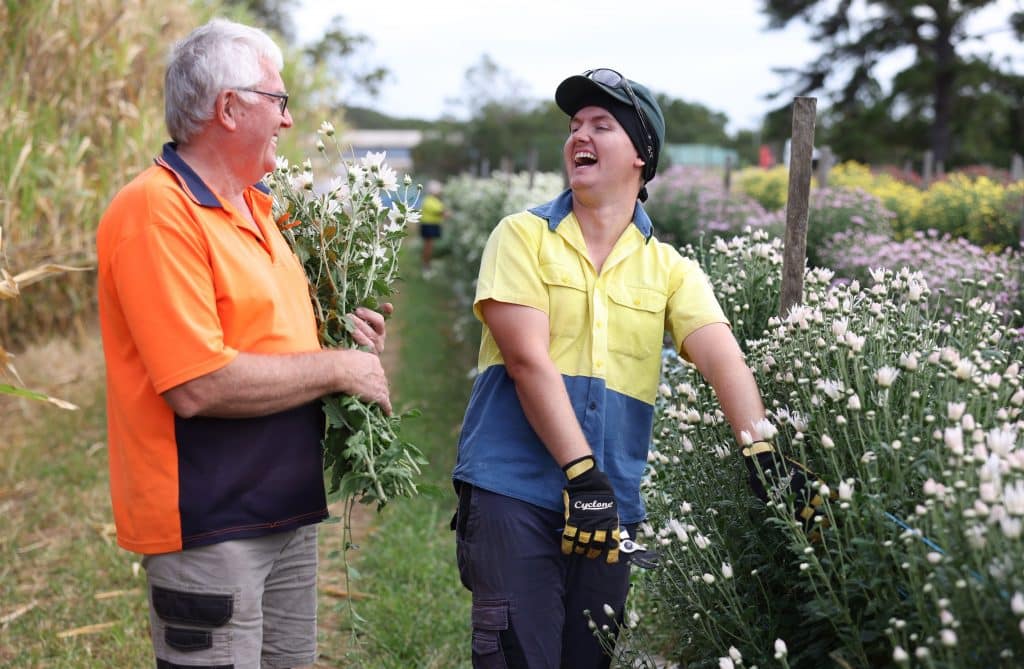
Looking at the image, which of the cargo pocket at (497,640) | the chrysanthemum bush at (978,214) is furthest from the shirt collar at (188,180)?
the chrysanthemum bush at (978,214)

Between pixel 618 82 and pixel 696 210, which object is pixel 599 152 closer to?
pixel 618 82

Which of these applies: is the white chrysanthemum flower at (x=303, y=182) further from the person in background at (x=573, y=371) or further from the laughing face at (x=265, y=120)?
the person in background at (x=573, y=371)

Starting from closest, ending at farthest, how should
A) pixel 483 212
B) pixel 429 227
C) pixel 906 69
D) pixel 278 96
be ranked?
1. pixel 278 96
2. pixel 483 212
3. pixel 429 227
4. pixel 906 69

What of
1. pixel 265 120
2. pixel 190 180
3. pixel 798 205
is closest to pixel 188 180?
pixel 190 180

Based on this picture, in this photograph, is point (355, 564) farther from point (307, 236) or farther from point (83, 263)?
point (83, 263)

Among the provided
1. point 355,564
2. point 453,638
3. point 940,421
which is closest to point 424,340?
point 355,564

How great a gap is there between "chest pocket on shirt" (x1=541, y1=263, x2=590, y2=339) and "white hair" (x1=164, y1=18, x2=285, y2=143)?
900 millimetres

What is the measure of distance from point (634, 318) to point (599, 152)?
46 centimetres

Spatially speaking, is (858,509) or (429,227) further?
Result: (429,227)

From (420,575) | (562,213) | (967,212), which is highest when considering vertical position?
(562,213)

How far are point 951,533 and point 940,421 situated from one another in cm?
50

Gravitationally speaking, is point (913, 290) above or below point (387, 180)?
below

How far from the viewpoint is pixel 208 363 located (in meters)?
2.28

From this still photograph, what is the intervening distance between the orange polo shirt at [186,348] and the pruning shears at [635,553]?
880 mm
